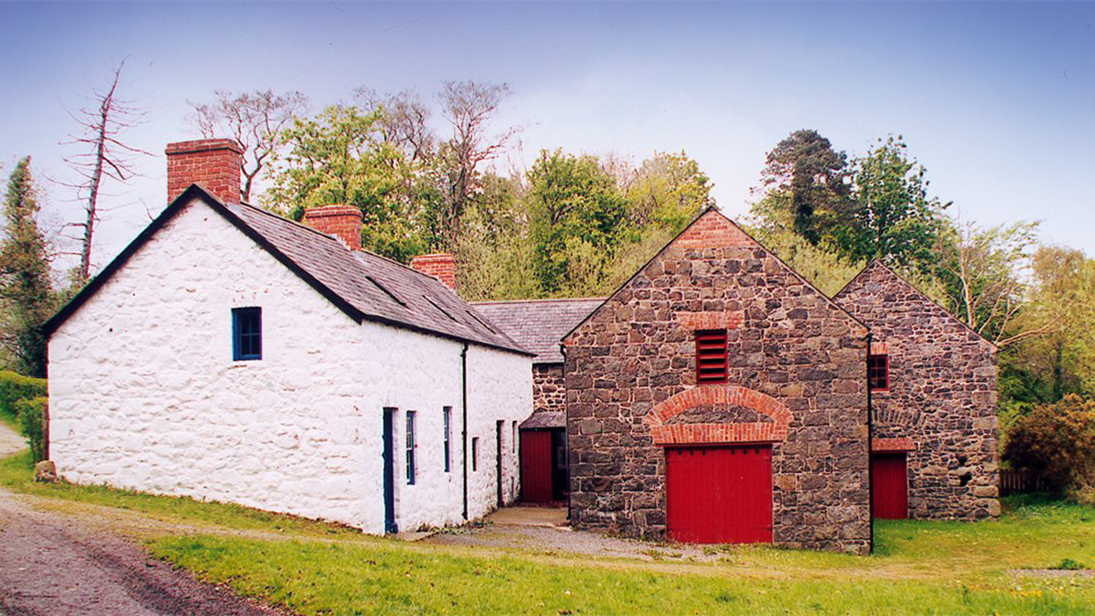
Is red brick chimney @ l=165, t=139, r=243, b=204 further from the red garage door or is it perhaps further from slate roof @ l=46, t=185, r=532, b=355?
the red garage door

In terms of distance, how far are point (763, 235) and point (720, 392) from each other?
3573 cm

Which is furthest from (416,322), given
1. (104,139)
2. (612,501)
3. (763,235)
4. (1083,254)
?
(1083,254)

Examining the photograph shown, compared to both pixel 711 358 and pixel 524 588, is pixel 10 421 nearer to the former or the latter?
pixel 711 358

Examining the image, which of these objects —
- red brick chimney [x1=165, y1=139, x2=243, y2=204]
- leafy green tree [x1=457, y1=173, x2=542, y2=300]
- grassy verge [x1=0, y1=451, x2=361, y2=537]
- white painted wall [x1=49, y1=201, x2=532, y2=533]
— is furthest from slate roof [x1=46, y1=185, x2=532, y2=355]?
leafy green tree [x1=457, y1=173, x2=542, y2=300]

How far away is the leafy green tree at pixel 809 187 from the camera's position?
5378cm

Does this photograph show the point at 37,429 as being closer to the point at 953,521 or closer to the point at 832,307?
the point at 832,307

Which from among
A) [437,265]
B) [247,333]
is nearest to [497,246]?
[437,265]

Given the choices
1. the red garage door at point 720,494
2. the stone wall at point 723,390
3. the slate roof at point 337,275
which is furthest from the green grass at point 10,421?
the red garage door at point 720,494

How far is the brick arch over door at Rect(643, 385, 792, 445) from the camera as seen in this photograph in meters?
20.2

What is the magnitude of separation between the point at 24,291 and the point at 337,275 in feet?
62.9

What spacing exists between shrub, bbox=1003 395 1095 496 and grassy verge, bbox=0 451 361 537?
2501cm

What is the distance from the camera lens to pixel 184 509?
1678 cm

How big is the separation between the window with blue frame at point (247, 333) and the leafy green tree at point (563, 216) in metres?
31.1

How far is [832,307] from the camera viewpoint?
20328 millimetres
